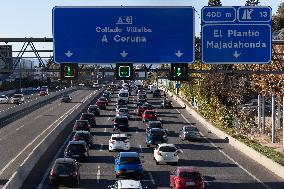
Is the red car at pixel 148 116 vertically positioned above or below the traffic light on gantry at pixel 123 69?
below

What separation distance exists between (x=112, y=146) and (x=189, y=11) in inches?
686

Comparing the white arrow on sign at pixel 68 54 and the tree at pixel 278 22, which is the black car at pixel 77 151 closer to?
the white arrow on sign at pixel 68 54

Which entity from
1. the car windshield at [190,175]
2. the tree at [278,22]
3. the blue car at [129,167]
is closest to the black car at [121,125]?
the blue car at [129,167]

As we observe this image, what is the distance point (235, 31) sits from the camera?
101ft

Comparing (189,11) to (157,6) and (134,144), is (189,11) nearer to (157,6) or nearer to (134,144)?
(157,6)

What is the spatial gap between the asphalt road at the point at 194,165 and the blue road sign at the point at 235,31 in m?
6.27

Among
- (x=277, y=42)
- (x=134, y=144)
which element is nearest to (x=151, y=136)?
(x=134, y=144)

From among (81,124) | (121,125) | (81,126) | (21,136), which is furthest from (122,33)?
(121,125)

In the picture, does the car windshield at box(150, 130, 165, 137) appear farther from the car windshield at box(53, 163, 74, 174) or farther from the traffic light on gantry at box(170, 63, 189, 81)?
the traffic light on gantry at box(170, 63, 189, 81)

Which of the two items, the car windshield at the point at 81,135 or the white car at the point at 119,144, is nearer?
the white car at the point at 119,144

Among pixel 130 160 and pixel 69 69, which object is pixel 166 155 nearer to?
pixel 130 160

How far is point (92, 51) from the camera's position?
30.5 metres

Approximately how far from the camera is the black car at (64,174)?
1235 inches

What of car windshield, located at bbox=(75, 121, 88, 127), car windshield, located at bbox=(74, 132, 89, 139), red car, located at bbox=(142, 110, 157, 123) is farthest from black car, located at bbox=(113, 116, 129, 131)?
car windshield, located at bbox=(74, 132, 89, 139)
